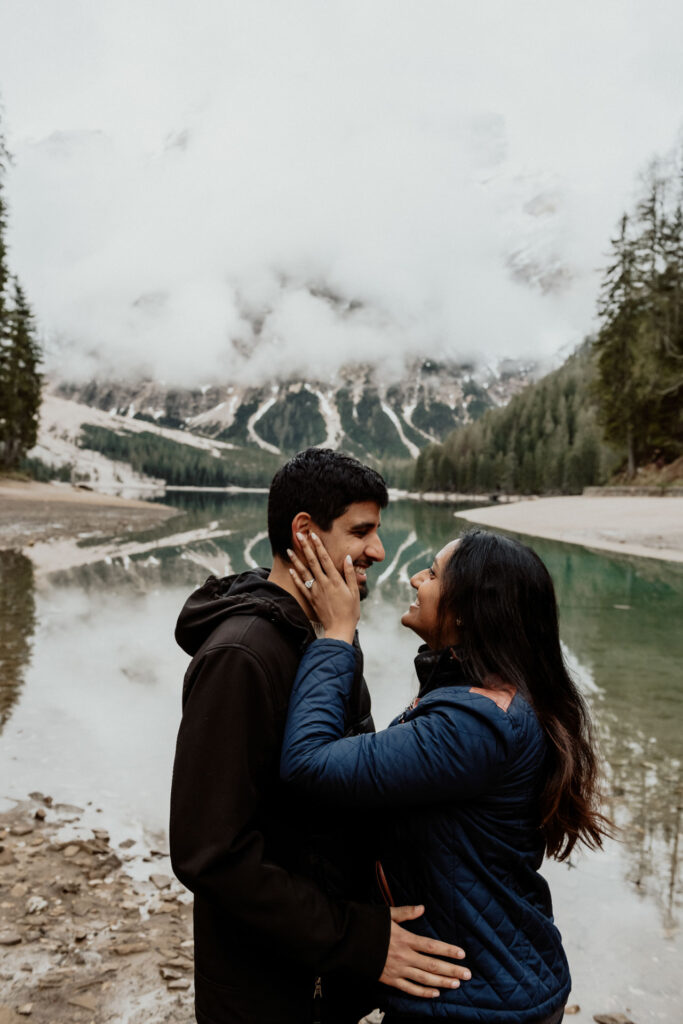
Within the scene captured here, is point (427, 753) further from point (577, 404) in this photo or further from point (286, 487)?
point (577, 404)

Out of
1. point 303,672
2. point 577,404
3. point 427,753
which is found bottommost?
point 427,753

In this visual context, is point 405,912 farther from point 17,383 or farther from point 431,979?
point 17,383

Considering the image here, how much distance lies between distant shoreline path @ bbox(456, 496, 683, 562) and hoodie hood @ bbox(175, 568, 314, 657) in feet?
85.0

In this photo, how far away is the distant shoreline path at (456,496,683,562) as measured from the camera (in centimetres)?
2905

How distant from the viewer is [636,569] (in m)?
22.7

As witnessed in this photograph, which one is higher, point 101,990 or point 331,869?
point 331,869

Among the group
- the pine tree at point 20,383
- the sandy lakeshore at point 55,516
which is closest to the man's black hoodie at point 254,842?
the sandy lakeshore at point 55,516

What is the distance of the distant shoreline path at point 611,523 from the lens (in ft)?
95.3

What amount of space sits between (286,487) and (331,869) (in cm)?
109

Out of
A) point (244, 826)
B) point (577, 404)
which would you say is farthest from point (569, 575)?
point (577, 404)

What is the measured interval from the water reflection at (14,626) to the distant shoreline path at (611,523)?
69.4 ft

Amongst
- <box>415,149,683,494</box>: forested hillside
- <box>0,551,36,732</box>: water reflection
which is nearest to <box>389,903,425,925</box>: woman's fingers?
<box>0,551,36,732</box>: water reflection

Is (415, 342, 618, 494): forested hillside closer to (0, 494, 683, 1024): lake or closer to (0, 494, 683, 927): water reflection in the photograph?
(0, 494, 683, 927): water reflection

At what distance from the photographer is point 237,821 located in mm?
1706
